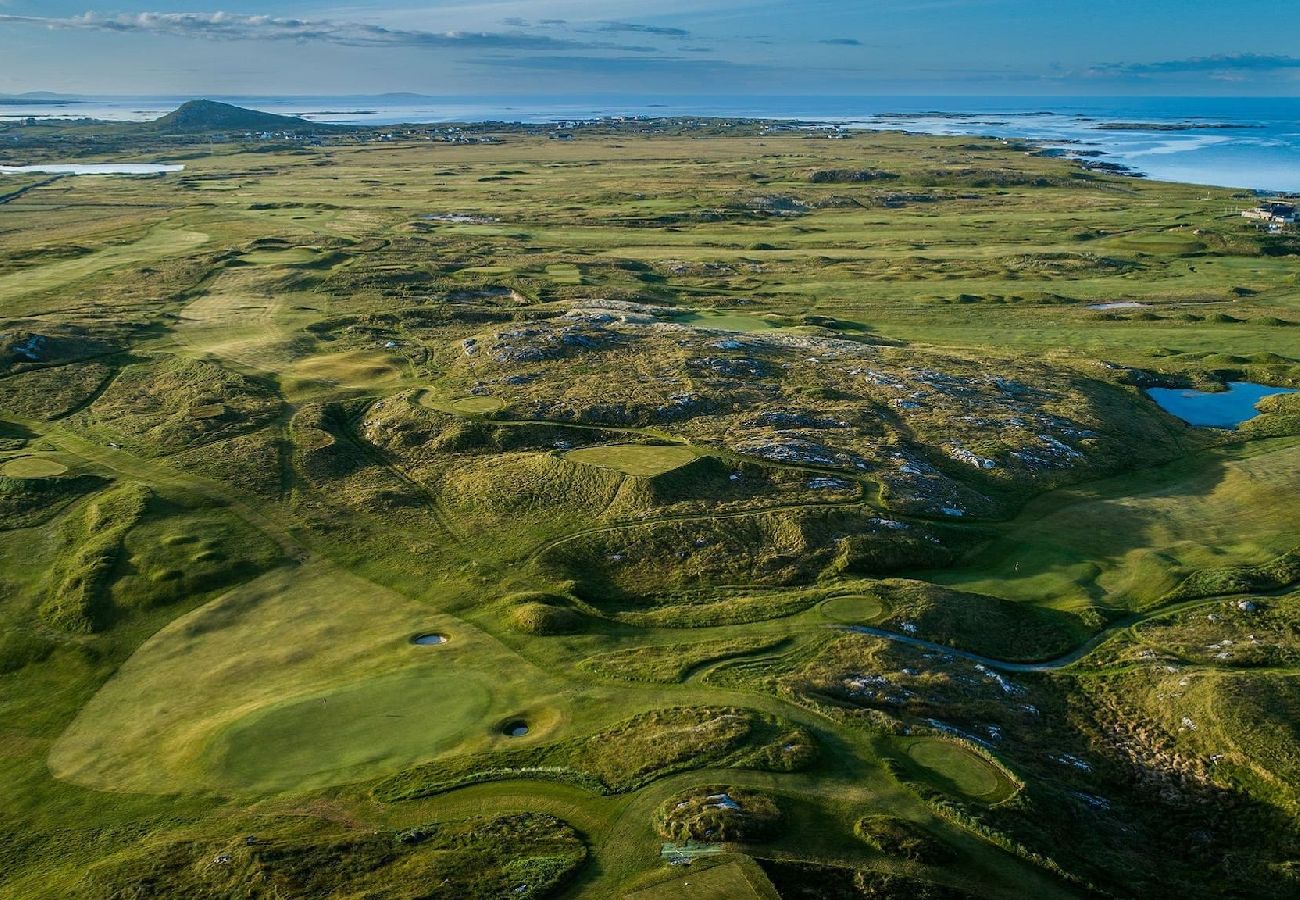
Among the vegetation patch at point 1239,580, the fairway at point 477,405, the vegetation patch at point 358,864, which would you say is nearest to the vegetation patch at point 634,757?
the vegetation patch at point 358,864

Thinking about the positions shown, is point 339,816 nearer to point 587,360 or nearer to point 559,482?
point 559,482

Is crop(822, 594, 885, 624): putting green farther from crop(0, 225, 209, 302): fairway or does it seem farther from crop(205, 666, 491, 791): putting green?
crop(0, 225, 209, 302): fairway

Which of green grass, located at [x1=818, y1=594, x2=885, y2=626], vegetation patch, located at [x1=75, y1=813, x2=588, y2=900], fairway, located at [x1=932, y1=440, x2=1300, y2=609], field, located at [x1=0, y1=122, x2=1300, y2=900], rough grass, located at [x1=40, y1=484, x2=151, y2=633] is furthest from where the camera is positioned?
fairway, located at [x1=932, y1=440, x2=1300, y2=609]

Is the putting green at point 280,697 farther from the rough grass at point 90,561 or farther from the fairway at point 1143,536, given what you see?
the fairway at point 1143,536

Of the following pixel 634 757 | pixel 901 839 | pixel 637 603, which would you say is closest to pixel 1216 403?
pixel 637 603

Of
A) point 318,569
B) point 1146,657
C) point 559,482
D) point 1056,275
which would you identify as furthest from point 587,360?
point 1056,275

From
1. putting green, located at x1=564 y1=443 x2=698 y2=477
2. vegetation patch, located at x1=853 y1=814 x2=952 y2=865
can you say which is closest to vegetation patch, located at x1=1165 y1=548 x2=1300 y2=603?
vegetation patch, located at x1=853 y1=814 x2=952 y2=865
